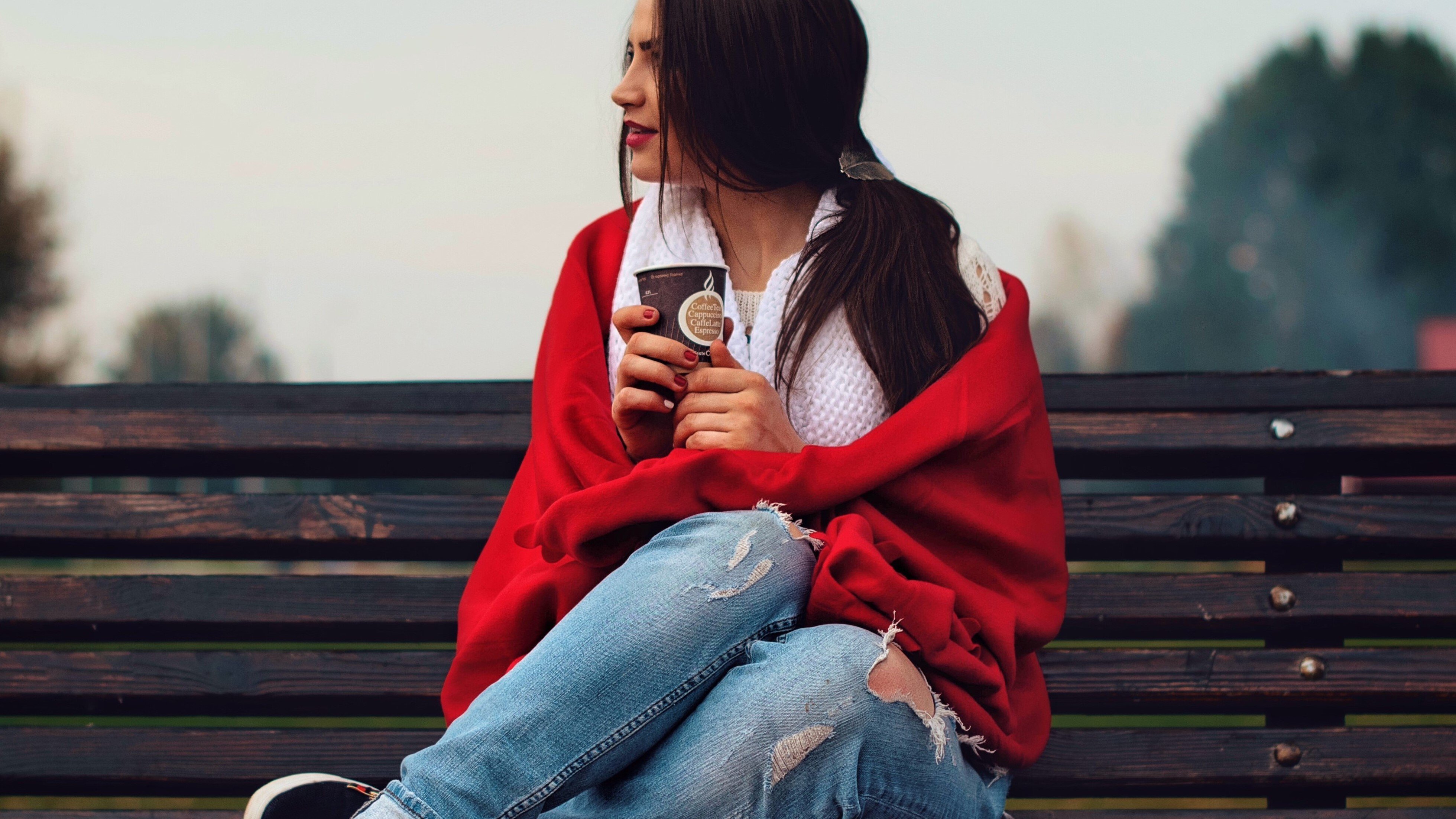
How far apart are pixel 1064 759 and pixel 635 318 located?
1.27 meters

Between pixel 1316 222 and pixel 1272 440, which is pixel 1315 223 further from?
pixel 1272 440

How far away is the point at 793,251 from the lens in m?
1.90

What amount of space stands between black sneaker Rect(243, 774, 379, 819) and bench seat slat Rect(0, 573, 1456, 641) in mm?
686

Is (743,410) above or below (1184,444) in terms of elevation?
above

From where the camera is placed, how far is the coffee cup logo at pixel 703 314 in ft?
4.81

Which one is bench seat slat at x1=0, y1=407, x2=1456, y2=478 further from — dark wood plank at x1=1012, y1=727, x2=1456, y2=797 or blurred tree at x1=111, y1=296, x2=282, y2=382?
blurred tree at x1=111, y1=296, x2=282, y2=382

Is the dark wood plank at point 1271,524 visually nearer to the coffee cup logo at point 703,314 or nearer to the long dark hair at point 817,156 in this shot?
the long dark hair at point 817,156

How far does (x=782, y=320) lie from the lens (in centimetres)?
176

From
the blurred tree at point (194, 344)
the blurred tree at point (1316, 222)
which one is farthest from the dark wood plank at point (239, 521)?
the blurred tree at point (1316, 222)

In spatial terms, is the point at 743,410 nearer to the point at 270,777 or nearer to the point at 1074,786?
the point at 1074,786

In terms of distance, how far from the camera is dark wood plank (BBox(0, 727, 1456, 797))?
2025 millimetres

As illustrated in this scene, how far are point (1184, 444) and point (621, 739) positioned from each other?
131 cm

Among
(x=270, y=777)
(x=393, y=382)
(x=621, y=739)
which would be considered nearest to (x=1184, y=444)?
(x=621, y=739)

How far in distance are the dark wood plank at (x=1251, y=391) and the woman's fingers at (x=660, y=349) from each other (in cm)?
92
